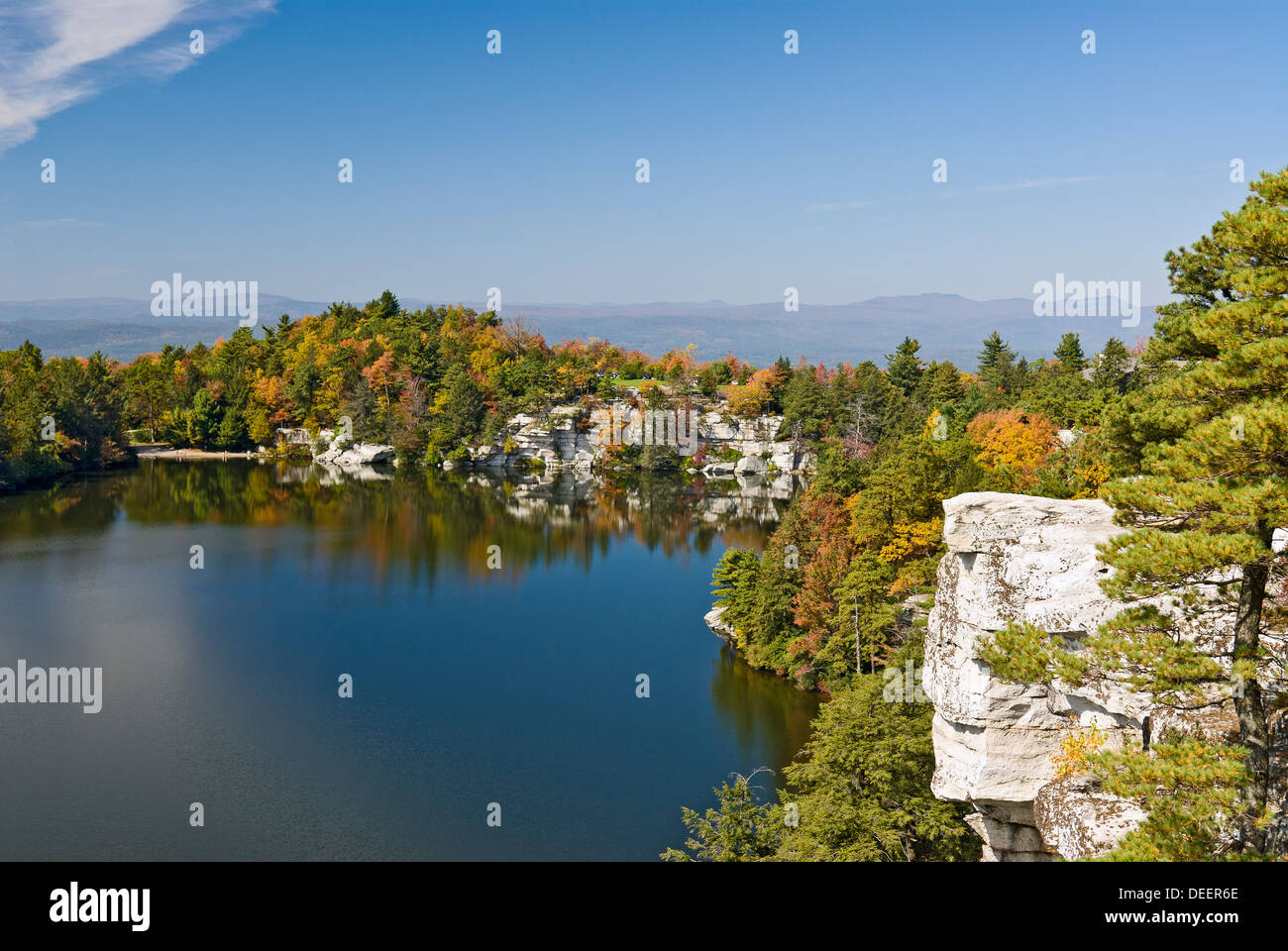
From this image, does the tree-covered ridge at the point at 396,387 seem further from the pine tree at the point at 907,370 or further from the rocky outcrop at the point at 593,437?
the rocky outcrop at the point at 593,437

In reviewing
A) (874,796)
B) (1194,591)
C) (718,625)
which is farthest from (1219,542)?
(718,625)

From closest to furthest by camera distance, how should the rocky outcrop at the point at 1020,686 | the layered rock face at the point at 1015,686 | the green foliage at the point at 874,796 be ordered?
the rocky outcrop at the point at 1020,686, the layered rock face at the point at 1015,686, the green foliage at the point at 874,796

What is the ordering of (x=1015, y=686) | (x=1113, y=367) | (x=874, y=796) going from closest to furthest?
(x=1015, y=686)
(x=874, y=796)
(x=1113, y=367)

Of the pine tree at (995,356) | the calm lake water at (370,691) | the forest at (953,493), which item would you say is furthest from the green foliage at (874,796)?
the pine tree at (995,356)

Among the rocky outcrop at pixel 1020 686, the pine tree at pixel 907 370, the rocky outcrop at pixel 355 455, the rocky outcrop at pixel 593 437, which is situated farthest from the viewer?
the rocky outcrop at pixel 355 455

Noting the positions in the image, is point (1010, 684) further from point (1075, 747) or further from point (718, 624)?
point (718, 624)

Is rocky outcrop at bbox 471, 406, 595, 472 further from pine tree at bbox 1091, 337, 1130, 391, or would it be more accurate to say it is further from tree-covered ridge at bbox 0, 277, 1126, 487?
pine tree at bbox 1091, 337, 1130, 391
